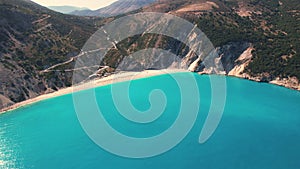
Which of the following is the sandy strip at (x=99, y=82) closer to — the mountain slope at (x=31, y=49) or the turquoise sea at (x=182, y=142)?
the mountain slope at (x=31, y=49)

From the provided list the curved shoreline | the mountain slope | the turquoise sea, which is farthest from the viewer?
the mountain slope

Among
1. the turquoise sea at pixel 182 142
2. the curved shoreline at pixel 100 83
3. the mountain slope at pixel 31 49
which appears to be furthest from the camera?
the mountain slope at pixel 31 49

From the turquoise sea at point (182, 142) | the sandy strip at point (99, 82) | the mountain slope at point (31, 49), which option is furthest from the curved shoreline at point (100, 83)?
the turquoise sea at point (182, 142)

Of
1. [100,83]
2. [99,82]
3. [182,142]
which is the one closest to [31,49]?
[99,82]

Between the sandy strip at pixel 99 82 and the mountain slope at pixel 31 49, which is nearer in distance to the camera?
the sandy strip at pixel 99 82

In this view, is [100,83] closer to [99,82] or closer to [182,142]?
[99,82]

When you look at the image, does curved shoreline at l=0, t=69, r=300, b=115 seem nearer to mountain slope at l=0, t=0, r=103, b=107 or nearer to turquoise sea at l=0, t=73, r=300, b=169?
mountain slope at l=0, t=0, r=103, b=107

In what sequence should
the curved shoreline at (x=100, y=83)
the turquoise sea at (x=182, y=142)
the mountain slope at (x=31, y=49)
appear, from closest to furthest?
the turquoise sea at (x=182, y=142) → the curved shoreline at (x=100, y=83) → the mountain slope at (x=31, y=49)

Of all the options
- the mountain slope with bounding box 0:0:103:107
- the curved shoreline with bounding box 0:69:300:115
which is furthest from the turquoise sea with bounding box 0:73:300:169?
the mountain slope with bounding box 0:0:103:107
